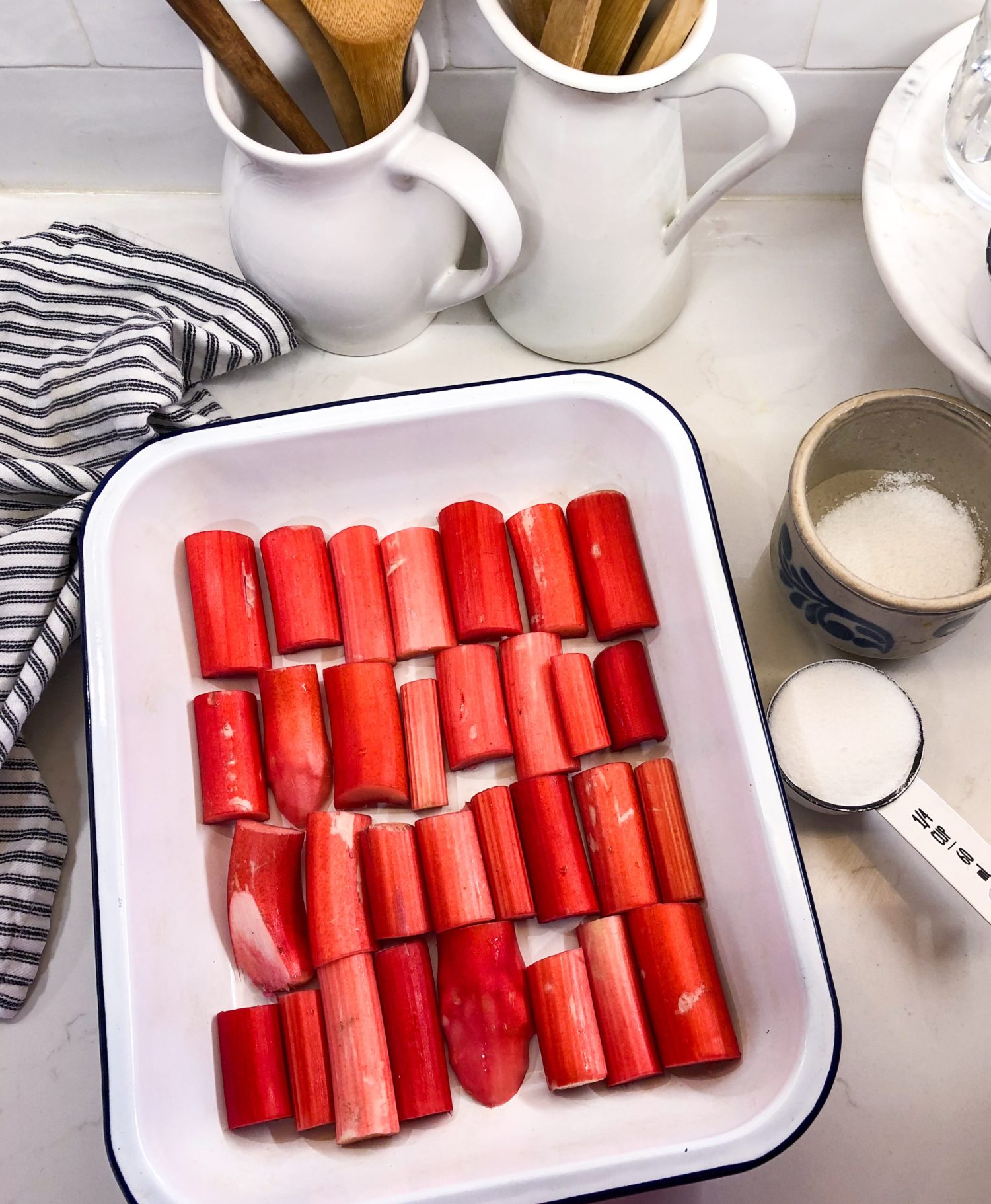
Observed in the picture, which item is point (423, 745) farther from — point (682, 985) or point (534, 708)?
point (682, 985)

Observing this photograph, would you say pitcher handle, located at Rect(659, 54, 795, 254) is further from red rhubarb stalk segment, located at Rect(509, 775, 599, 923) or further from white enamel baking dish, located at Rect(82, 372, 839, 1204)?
red rhubarb stalk segment, located at Rect(509, 775, 599, 923)

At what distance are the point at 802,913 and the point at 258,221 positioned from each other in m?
0.49

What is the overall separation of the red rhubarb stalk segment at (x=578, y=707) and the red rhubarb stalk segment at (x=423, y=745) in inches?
3.0

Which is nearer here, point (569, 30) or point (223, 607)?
point (569, 30)

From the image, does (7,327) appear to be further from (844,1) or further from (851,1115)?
(851,1115)

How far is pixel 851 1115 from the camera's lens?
55cm

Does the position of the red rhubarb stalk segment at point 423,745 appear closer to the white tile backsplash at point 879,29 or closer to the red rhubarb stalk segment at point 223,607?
the red rhubarb stalk segment at point 223,607

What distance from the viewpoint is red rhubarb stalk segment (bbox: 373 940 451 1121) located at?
0.51 metres

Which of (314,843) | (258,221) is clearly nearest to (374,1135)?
(314,843)

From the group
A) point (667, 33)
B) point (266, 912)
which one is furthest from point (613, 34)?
point (266, 912)

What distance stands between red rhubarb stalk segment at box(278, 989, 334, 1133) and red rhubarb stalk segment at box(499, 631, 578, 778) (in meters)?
0.18

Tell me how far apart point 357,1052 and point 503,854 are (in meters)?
0.13

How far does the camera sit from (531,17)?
1.75 ft

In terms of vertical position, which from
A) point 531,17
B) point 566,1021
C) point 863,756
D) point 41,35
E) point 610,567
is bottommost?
point 566,1021
